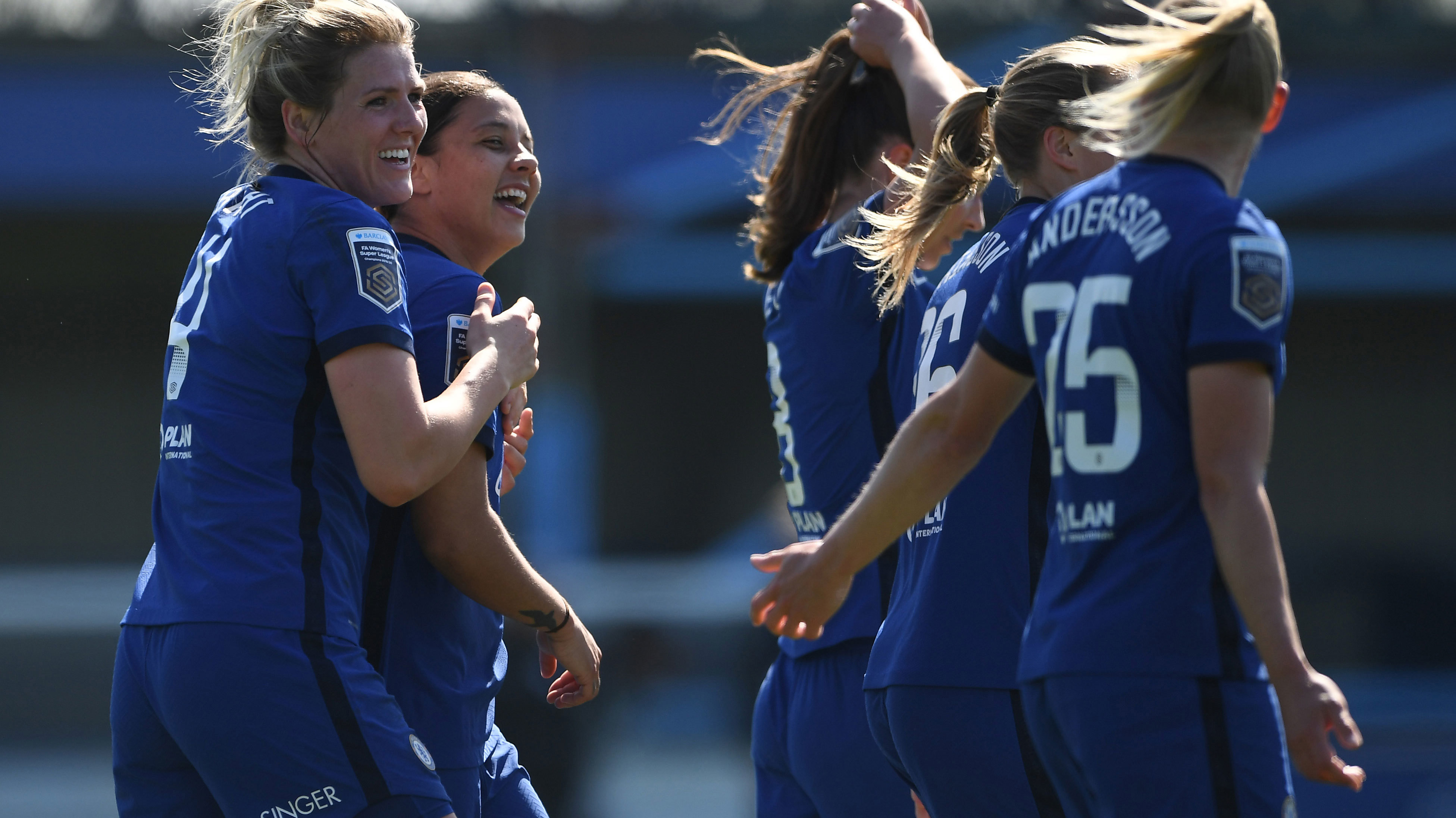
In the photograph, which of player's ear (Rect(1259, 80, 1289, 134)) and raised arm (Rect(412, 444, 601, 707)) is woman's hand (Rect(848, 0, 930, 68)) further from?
raised arm (Rect(412, 444, 601, 707))

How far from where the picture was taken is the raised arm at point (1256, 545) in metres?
1.96

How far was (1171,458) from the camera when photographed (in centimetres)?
212

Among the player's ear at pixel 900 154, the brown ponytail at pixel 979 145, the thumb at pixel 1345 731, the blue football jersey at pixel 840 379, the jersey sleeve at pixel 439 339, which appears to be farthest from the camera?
the player's ear at pixel 900 154

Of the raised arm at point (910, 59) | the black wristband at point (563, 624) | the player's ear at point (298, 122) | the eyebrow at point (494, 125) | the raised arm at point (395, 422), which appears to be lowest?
the black wristband at point (563, 624)

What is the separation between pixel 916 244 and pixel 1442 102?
13484 mm

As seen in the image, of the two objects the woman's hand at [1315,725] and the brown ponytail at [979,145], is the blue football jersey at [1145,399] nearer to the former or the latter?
the woman's hand at [1315,725]

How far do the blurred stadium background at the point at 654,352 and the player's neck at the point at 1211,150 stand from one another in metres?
8.62

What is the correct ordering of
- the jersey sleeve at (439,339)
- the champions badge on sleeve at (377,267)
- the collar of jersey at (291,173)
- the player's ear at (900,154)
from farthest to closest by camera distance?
the player's ear at (900,154) < the jersey sleeve at (439,339) < the collar of jersey at (291,173) < the champions badge on sleeve at (377,267)

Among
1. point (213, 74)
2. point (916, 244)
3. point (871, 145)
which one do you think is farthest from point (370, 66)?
point (871, 145)

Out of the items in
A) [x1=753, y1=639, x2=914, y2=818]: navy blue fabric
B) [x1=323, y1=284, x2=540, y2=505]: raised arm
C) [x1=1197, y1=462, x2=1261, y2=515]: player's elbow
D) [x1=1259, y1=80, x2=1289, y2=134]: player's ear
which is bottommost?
[x1=753, y1=639, x2=914, y2=818]: navy blue fabric

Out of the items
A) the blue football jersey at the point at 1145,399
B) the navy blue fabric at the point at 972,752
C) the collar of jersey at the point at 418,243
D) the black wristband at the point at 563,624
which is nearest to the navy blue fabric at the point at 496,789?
the black wristband at the point at 563,624

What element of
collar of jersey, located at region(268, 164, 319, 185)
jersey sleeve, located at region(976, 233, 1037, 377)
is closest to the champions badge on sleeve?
collar of jersey, located at region(268, 164, 319, 185)

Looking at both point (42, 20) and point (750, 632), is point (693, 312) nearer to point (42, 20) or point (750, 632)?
point (750, 632)

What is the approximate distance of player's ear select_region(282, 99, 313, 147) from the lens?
275cm
